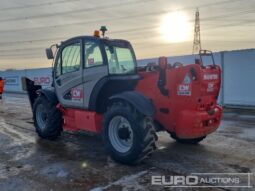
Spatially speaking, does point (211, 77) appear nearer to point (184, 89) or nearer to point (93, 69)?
point (184, 89)

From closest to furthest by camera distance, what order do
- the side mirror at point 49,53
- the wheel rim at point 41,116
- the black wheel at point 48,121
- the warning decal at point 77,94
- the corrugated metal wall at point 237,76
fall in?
the warning decal at point 77,94, the side mirror at point 49,53, the black wheel at point 48,121, the wheel rim at point 41,116, the corrugated metal wall at point 237,76

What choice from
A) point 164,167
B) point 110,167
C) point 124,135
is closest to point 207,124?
point 164,167

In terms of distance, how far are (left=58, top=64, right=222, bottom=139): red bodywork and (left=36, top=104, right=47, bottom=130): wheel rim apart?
3120mm

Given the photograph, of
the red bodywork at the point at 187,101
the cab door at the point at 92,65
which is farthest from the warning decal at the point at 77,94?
the red bodywork at the point at 187,101

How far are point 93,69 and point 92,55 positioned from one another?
0.32 metres

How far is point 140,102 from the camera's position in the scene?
18.9ft

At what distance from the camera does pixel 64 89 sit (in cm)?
755

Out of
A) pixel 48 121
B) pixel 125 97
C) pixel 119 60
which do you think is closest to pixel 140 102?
pixel 125 97

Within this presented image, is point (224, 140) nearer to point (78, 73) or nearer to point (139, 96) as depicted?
point (139, 96)

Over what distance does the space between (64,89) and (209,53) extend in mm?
3389

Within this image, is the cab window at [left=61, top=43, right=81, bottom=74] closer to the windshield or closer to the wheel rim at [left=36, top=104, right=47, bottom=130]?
the windshield

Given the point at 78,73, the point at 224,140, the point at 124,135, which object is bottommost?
the point at 224,140

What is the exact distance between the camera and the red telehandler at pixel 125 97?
19.0 feet

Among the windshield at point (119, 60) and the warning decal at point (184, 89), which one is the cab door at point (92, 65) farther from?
the warning decal at point (184, 89)
